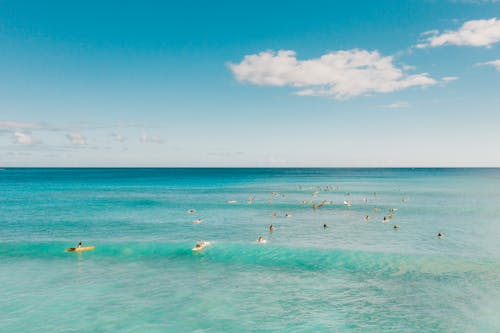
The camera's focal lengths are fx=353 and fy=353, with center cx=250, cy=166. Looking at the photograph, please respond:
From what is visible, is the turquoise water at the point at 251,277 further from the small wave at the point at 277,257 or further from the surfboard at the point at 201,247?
the surfboard at the point at 201,247

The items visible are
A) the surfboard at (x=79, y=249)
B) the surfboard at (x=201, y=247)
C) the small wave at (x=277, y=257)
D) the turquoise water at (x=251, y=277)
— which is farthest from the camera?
the surfboard at (x=201, y=247)

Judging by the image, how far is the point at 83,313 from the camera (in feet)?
73.5

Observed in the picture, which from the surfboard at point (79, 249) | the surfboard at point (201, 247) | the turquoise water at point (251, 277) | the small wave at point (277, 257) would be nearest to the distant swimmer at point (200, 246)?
the surfboard at point (201, 247)

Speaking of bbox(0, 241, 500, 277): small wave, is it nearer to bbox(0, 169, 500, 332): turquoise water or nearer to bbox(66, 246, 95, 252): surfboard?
bbox(0, 169, 500, 332): turquoise water

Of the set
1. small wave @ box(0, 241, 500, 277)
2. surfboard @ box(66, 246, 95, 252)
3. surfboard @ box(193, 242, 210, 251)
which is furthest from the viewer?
surfboard @ box(193, 242, 210, 251)

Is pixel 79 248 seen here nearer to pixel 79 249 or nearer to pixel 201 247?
pixel 79 249

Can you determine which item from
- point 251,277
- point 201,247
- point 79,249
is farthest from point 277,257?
point 79,249

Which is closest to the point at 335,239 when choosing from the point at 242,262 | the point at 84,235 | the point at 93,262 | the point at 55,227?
the point at 242,262

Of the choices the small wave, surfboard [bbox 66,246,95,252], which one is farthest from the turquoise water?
surfboard [bbox 66,246,95,252]

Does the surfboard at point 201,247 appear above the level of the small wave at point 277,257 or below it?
above

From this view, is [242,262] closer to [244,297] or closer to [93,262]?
[244,297]

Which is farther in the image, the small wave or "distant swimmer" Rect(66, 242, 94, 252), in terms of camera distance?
"distant swimmer" Rect(66, 242, 94, 252)

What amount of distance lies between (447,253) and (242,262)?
21.0m

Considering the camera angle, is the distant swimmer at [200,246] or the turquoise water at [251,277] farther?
the distant swimmer at [200,246]
